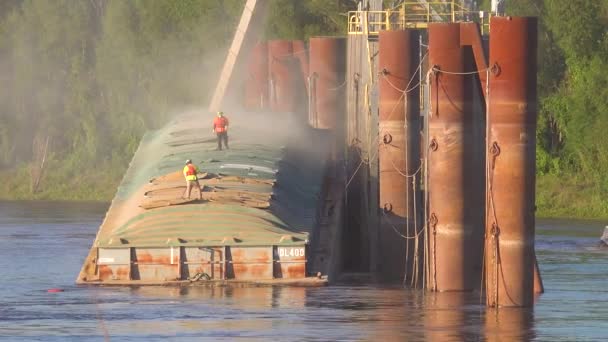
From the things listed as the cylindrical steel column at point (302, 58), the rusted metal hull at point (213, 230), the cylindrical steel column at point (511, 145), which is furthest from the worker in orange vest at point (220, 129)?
the cylindrical steel column at point (302, 58)

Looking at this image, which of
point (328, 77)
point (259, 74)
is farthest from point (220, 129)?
point (259, 74)

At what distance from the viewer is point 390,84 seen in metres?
43.4

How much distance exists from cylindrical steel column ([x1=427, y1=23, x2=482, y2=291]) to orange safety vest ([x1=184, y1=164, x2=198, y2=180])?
6.22 meters

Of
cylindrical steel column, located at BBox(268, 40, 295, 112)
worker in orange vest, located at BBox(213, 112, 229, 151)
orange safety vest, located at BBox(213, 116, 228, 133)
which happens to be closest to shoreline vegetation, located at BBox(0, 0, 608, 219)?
cylindrical steel column, located at BBox(268, 40, 295, 112)

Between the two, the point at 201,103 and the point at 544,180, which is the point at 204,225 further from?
the point at 201,103

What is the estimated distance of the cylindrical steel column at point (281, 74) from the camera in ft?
227

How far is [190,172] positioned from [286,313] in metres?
6.42

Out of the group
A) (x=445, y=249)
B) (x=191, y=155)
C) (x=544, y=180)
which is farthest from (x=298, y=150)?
(x=544, y=180)

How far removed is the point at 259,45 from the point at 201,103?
21239 mm

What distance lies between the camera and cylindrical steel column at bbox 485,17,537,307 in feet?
117

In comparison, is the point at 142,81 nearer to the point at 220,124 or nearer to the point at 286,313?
the point at 220,124

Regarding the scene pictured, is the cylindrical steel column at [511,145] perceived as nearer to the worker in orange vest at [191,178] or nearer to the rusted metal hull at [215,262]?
the rusted metal hull at [215,262]

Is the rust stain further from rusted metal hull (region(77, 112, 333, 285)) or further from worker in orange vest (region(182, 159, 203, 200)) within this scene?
worker in orange vest (region(182, 159, 203, 200))

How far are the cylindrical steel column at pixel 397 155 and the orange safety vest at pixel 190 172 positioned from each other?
4.79m
